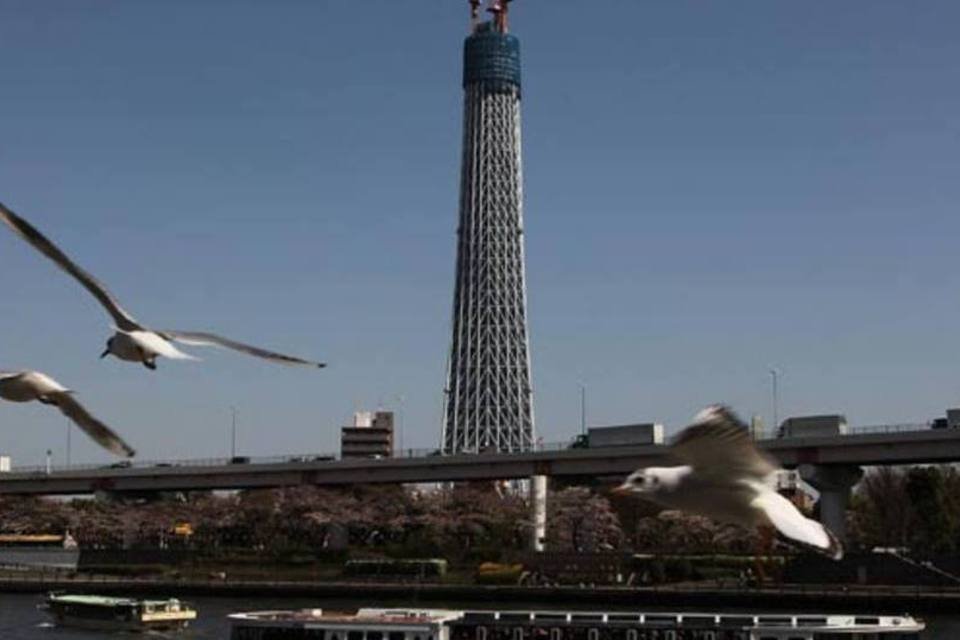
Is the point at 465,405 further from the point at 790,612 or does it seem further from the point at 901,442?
the point at 790,612

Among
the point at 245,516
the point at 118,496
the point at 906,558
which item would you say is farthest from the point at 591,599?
the point at 118,496

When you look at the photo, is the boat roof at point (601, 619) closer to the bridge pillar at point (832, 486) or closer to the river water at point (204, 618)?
the river water at point (204, 618)

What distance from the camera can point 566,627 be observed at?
42.0 metres

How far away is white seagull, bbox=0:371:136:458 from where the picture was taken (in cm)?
718

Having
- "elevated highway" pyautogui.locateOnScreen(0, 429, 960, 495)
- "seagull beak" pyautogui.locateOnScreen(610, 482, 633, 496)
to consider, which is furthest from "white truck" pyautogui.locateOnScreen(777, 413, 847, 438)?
"seagull beak" pyautogui.locateOnScreen(610, 482, 633, 496)

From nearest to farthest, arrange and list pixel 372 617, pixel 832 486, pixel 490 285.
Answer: pixel 372 617 < pixel 832 486 < pixel 490 285

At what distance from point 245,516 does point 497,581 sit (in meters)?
30.5

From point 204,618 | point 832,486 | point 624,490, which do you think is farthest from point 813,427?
point 624,490

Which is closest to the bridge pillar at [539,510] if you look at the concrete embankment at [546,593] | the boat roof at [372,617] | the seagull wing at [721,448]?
the concrete embankment at [546,593]

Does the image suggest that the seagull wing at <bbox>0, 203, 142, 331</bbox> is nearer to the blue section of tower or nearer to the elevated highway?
the elevated highway

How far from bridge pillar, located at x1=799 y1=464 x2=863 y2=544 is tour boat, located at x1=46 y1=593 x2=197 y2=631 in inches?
1291

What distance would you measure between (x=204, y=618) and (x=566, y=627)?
2451 centimetres

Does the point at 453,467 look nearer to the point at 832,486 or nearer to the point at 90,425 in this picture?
the point at 832,486

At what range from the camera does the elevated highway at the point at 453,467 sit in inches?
2884
